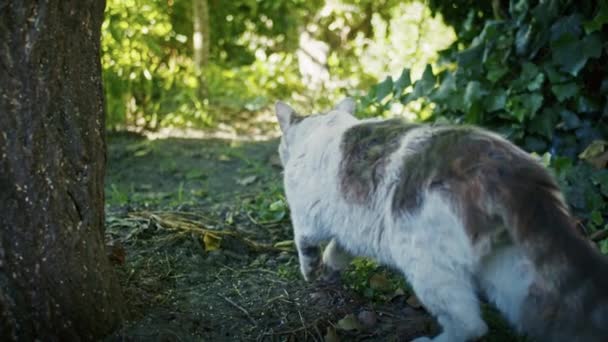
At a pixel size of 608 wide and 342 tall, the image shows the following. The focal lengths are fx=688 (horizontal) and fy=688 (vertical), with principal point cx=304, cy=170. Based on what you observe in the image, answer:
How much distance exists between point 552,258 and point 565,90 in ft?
7.55

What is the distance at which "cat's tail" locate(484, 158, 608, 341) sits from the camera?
2305 mm

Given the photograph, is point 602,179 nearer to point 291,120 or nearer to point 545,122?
point 545,122

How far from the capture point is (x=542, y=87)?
15.0 ft

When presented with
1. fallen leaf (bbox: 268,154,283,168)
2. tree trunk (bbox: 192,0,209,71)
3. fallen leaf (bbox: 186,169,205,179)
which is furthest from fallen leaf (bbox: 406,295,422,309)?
tree trunk (bbox: 192,0,209,71)

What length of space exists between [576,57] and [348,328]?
2.36 meters

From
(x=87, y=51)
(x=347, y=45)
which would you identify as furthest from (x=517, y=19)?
(x=347, y=45)

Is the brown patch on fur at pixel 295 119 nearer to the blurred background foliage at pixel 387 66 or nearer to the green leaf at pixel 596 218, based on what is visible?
the blurred background foliage at pixel 387 66

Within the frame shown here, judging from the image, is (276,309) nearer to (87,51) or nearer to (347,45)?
(87,51)

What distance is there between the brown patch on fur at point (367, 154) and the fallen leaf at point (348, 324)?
1.81 ft

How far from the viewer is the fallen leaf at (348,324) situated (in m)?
3.06

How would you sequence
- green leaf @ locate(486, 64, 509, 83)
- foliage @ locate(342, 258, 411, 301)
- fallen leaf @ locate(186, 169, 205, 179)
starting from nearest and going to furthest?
foliage @ locate(342, 258, 411, 301) → green leaf @ locate(486, 64, 509, 83) → fallen leaf @ locate(186, 169, 205, 179)

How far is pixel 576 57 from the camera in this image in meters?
4.25

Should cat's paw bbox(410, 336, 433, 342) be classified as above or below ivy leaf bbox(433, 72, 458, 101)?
below

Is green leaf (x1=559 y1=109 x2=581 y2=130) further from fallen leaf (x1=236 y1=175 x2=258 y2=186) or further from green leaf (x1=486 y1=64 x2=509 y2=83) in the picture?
fallen leaf (x1=236 y1=175 x2=258 y2=186)
